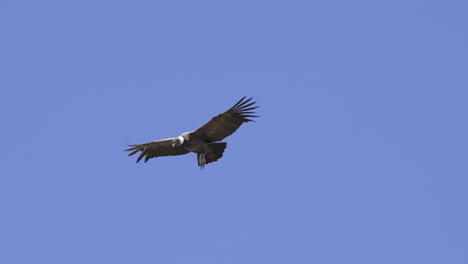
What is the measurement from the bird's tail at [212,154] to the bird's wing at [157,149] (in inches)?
50.3

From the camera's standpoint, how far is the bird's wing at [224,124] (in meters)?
23.2

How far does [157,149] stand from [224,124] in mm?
3282

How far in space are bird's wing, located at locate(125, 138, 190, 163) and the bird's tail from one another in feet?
4.19

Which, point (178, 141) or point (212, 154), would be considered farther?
point (212, 154)

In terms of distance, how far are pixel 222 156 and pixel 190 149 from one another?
1.20m

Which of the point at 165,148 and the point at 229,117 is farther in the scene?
the point at 165,148

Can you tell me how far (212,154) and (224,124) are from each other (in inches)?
46.6

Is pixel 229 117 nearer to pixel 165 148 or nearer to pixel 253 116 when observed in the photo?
pixel 253 116

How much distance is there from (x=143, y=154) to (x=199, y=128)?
3235mm

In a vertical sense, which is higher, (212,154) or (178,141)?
(178,141)

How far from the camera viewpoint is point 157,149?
83.8 ft

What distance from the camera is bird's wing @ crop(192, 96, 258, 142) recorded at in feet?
76.0

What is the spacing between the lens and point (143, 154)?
25.7m

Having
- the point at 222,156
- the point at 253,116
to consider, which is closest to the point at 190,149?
the point at 222,156
